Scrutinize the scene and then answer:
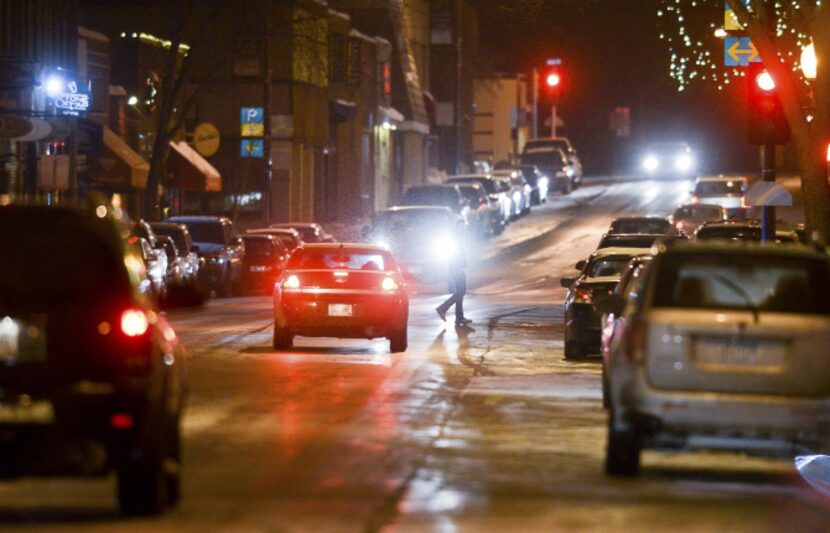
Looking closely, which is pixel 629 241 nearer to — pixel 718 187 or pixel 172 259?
pixel 172 259

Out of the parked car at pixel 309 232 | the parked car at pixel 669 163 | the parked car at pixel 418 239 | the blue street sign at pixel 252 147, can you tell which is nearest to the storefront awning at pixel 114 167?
the parked car at pixel 309 232

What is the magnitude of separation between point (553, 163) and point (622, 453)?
2575 inches

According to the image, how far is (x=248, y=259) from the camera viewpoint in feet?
137

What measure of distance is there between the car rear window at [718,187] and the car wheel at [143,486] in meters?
45.2

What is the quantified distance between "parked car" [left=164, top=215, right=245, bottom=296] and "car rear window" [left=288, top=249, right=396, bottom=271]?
14.1 m

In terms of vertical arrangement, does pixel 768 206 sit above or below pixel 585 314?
above

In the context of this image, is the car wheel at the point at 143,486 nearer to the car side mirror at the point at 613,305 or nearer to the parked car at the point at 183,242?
the car side mirror at the point at 613,305

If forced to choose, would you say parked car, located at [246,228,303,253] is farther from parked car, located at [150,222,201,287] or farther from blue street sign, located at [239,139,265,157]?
blue street sign, located at [239,139,265,157]

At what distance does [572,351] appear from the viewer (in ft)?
75.5

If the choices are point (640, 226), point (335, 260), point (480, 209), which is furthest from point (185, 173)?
point (335, 260)

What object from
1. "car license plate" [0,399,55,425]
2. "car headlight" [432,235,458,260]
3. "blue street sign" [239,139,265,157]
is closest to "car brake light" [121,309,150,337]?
"car license plate" [0,399,55,425]

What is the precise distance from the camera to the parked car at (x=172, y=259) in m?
33.3

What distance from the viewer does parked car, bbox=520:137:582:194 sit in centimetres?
7762

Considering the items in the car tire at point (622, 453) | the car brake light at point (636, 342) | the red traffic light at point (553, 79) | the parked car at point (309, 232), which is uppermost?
the red traffic light at point (553, 79)
